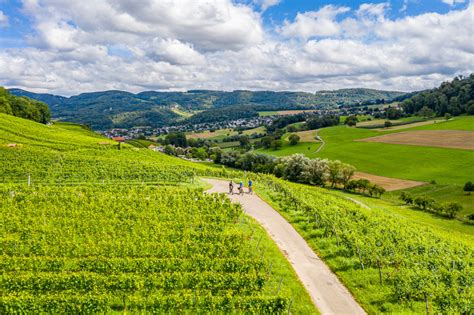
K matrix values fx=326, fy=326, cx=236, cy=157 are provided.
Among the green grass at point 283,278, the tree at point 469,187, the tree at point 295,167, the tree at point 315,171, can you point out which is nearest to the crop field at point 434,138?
the tree at point 469,187

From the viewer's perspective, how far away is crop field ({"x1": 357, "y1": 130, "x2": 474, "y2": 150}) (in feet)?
363

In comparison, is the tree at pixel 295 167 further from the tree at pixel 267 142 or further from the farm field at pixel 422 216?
the tree at pixel 267 142

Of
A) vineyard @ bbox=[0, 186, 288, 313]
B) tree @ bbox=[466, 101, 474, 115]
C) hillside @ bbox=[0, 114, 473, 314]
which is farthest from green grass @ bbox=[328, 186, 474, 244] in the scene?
tree @ bbox=[466, 101, 474, 115]

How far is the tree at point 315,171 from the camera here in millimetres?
94812

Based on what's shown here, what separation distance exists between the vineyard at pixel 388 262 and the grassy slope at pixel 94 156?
3.81 metres

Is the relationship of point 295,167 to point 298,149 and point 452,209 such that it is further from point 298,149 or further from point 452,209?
point 298,149

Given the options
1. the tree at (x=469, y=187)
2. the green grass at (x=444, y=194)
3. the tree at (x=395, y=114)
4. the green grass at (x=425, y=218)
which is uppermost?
the tree at (x=395, y=114)

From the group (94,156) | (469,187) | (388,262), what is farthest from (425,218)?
(94,156)

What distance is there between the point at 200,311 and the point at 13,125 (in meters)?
87.3

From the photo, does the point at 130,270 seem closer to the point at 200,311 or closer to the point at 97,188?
the point at 200,311

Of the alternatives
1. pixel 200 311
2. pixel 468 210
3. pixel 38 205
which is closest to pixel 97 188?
pixel 38 205

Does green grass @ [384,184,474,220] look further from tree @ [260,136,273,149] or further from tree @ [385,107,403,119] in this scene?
tree @ [385,107,403,119]

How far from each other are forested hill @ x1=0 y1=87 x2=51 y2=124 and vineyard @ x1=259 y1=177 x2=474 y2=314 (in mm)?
110343

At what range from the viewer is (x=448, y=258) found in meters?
27.3
